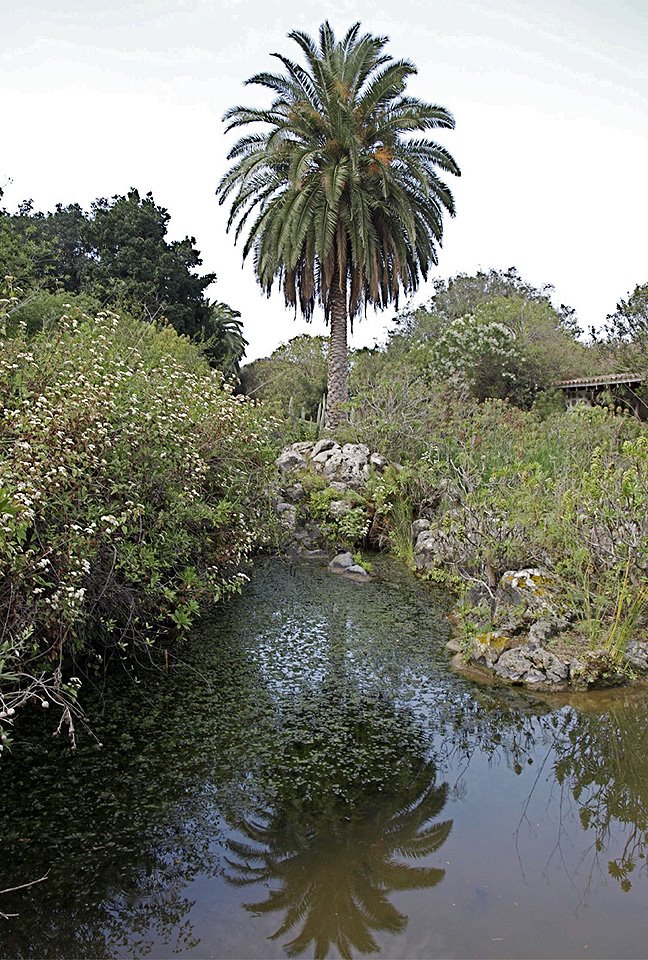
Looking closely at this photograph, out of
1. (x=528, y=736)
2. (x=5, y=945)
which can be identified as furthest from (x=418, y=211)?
(x=5, y=945)

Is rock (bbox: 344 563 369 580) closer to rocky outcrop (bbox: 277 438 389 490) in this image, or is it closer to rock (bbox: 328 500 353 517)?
rock (bbox: 328 500 353 517)

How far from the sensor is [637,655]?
23.4 feet

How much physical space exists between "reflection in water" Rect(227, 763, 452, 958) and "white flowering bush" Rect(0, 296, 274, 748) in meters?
1.61

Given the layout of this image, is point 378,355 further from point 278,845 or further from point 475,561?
point 278,845

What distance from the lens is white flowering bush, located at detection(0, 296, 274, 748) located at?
16.0 ft

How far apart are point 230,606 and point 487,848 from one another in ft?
17.5

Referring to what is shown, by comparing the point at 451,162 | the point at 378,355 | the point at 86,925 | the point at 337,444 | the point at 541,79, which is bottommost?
the point at 86,925

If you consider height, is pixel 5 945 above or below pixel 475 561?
below

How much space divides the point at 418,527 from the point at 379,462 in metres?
2.51

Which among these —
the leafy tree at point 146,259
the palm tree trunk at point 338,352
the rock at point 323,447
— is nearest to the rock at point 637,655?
the rock at point 323,447

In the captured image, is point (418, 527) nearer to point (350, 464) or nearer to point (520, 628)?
point (350, 464)

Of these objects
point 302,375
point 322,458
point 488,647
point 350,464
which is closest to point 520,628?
point 488,647

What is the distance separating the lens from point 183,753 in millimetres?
5336

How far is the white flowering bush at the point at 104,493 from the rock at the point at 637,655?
389cm
